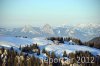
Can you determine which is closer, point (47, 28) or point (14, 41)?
point (14, 41)

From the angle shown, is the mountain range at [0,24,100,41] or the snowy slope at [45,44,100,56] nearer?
the snowy slope at [45,44,100,56]

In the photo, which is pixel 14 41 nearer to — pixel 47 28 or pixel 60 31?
pixel 47 28

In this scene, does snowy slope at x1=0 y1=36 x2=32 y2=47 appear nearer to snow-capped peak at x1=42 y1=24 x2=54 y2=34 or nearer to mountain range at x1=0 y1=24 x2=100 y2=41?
mountain range at x1=0 y1=24 x2=100 y2=41

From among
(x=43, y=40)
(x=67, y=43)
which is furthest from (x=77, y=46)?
(x=43, y=40)

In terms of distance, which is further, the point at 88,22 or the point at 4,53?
the point at 88,22

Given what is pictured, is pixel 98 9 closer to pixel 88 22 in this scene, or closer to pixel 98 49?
pixel 88 22

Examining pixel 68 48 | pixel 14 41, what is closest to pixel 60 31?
pixel 68 48

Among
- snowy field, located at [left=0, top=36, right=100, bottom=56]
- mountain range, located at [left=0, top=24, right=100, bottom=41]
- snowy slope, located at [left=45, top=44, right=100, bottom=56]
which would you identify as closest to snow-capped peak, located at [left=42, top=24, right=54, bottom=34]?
mountain range, located at [left=0, top=24, right=100, bottom=41]

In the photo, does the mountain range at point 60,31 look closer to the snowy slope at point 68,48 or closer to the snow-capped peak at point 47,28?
the snow-capped peak at point 47,28
